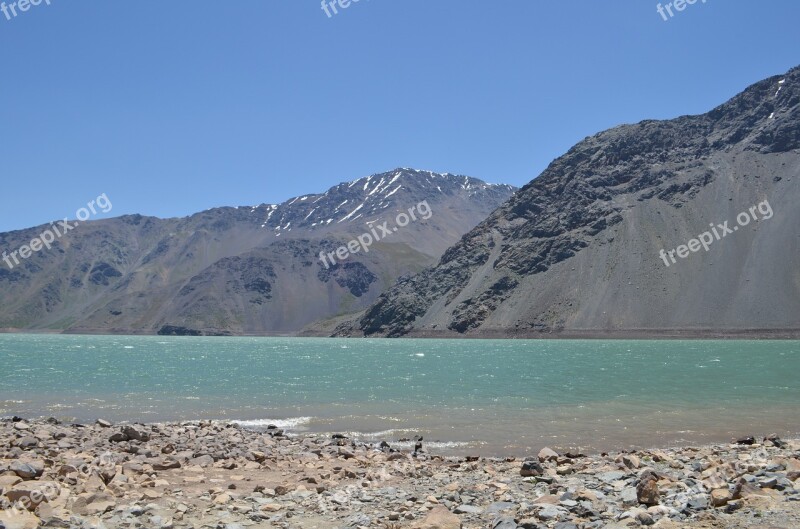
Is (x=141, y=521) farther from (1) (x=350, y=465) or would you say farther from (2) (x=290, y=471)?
(1) (x=350, y=465)

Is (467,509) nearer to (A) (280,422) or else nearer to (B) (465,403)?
(A) (280,422)

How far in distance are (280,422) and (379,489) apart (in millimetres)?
17782

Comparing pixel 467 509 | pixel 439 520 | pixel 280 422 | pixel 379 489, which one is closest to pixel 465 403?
pixel 280 422

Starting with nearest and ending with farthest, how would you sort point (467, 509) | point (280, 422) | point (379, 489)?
point (467, 509), point (379, 489), point (280, 422)

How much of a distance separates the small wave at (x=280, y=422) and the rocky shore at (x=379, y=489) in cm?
874

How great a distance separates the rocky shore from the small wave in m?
8.74

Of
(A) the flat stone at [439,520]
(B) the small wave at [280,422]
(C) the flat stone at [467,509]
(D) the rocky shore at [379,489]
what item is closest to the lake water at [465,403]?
(B) the small wave at [280,422]

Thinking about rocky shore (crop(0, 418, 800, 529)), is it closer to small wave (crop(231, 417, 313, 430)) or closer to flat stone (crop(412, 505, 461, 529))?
flat stone (crop(412, 505, 461, 529))

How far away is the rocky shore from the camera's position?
11.1m

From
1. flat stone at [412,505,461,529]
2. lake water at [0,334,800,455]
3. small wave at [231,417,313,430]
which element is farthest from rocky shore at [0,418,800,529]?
small wave at [231,417,313,430]

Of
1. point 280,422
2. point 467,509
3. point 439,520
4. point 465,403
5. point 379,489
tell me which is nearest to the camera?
point 439,520

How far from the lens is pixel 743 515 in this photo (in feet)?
33.9

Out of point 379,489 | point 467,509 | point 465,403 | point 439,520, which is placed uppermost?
point 439,520

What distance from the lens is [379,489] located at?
15.3 m
